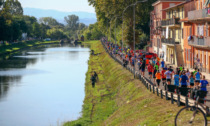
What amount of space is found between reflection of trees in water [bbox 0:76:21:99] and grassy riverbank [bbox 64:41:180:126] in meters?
10.5

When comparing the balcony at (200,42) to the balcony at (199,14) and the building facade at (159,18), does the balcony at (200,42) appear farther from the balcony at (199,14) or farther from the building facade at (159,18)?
the building facade at (159,18)

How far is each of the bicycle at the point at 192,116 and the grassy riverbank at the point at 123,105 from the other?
2341 mm

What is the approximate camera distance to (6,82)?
193 feet

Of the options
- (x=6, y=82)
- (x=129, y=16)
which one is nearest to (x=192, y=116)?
(x=6, y=82)

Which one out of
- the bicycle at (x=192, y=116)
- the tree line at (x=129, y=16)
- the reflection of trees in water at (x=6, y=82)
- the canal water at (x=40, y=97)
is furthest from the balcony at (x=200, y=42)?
the tree line at (x=129, y=16)

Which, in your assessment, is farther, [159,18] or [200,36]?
[159,18]

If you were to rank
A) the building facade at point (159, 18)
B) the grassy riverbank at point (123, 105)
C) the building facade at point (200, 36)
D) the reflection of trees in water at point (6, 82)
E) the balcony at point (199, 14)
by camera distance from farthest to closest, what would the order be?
the building facade at point (159, 18)
the reflection of trees in water at point (6, 82)
the building facade at point (200, 36)
the balcony at point (199, 14)
the grassy riverbank at point (123, 105)

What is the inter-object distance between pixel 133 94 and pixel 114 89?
10162 mm

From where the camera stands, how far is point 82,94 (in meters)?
47.6

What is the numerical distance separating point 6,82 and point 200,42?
2920 centimetres

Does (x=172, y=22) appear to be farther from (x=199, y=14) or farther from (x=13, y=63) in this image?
(x=13, y=63)

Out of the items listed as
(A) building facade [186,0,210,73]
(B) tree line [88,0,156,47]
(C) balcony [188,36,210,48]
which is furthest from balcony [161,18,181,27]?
(B) tree line [88,0,156,47]

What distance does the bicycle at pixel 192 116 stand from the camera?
53.3 ft

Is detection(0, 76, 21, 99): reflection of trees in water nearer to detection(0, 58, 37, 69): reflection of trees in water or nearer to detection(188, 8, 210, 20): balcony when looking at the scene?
detection(0, 58, 37, 69): reflection of trees in water
